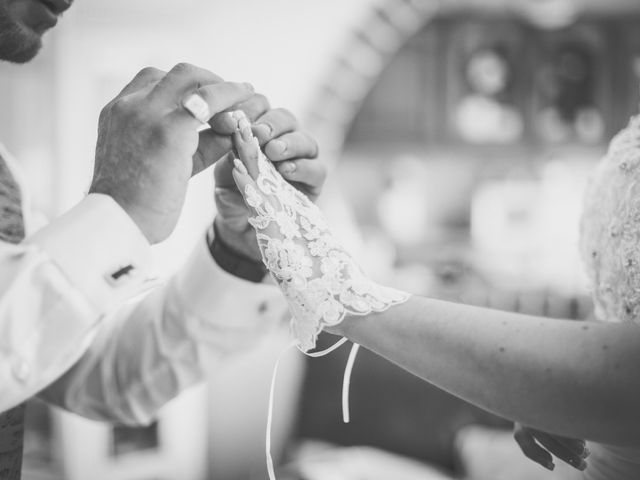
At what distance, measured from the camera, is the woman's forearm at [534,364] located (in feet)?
2.24

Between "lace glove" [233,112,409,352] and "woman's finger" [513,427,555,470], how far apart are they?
32 cm

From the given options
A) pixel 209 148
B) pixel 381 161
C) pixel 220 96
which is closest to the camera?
pixel 220 96

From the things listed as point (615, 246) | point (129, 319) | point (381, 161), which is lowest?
point (129, 319)

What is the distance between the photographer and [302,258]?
820 millimetres

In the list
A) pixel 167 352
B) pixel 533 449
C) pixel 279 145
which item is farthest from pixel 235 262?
pixel 533 449

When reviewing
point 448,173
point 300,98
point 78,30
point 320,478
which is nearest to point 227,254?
point 320,478

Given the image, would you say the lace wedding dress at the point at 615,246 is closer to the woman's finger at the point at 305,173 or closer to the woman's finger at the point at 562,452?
the woman's finger at the point at 562,452

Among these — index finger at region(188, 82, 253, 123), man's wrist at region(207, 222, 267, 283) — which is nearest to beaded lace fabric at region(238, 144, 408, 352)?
index finger at region(188, 82, 253, 123)

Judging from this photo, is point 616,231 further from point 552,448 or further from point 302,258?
point 302,258

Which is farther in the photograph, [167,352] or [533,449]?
[167,352]

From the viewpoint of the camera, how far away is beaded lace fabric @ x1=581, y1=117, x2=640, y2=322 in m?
0.87

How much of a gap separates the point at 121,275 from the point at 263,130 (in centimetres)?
30

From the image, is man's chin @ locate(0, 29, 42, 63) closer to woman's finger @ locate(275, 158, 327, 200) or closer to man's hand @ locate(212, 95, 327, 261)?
man's hand @ locate(212, 95, 327, 261)

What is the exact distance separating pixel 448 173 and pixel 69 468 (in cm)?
314
